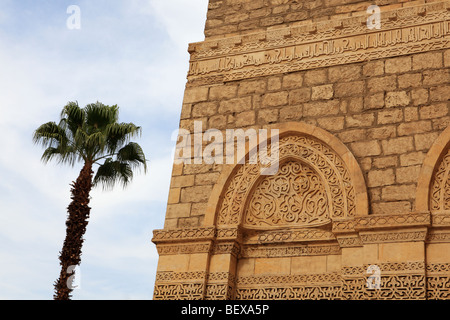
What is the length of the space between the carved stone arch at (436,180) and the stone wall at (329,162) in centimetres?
1

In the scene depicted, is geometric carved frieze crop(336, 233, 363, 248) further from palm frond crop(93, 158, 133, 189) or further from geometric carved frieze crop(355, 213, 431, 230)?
palm frond crop(93, 158, 133, 189)

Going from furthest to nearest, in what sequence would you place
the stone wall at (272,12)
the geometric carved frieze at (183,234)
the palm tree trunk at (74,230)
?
the palm tree trunk at (74,230)
the stone wall at (272,12)
the geometric carved frieze at (183,234)

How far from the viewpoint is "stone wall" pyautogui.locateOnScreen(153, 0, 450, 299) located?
5.84 m

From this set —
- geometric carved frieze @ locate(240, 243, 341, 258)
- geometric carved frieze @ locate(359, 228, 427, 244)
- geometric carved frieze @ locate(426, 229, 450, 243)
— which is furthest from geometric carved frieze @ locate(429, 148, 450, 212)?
geometric carved frieze @ locate(240, 243, 341, 258)

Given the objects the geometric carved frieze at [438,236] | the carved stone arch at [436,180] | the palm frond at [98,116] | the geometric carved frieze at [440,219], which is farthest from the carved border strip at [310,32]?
the palm frond at [98,116]

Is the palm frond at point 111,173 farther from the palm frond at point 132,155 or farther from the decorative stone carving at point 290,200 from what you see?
the decorative stone carving at point 290,200

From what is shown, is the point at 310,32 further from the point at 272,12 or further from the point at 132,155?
the point at 132,155

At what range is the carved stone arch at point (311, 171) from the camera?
6.21 m

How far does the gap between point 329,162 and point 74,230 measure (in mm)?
6073

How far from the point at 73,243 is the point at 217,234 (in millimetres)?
5145

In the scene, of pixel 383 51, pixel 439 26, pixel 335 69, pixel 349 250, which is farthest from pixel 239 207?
pixel 439 26

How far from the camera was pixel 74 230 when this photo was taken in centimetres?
1109

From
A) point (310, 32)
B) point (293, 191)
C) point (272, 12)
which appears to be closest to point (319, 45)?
point (310, 32)
